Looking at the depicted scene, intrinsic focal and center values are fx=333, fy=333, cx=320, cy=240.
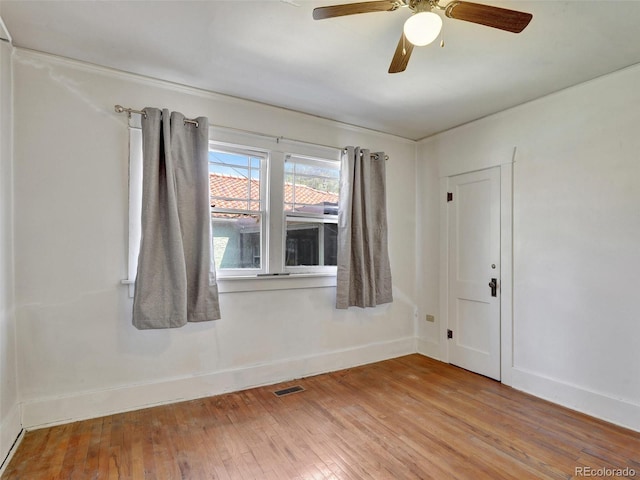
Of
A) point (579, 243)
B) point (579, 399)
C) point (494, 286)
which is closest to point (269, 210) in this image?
point (494, 286)

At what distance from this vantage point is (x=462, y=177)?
357 cm

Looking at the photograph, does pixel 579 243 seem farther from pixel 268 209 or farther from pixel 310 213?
pixel 268 209

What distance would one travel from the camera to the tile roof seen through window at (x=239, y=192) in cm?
296

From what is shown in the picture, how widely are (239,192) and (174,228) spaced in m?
0.74

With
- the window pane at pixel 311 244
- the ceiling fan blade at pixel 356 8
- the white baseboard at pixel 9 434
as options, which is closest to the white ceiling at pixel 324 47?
the ceiling fan blade at pixel 356 8

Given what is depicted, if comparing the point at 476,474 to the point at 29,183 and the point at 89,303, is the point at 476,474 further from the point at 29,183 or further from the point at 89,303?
the point at 29,183

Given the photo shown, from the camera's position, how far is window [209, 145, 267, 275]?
2.96 meters

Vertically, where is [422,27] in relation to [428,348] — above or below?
above

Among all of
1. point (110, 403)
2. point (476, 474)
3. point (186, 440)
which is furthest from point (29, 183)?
point (476, 474)

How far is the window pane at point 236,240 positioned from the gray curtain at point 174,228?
0.26 m

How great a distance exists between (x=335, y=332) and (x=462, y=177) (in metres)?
2.13

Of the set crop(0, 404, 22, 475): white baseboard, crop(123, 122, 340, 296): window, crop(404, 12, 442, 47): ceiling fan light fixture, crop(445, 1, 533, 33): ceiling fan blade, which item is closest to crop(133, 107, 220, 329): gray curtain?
crop(123, 122, 340, 296): window

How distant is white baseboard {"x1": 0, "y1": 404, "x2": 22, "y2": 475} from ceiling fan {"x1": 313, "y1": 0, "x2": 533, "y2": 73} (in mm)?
2880

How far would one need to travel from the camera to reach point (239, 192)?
10.0 feet
